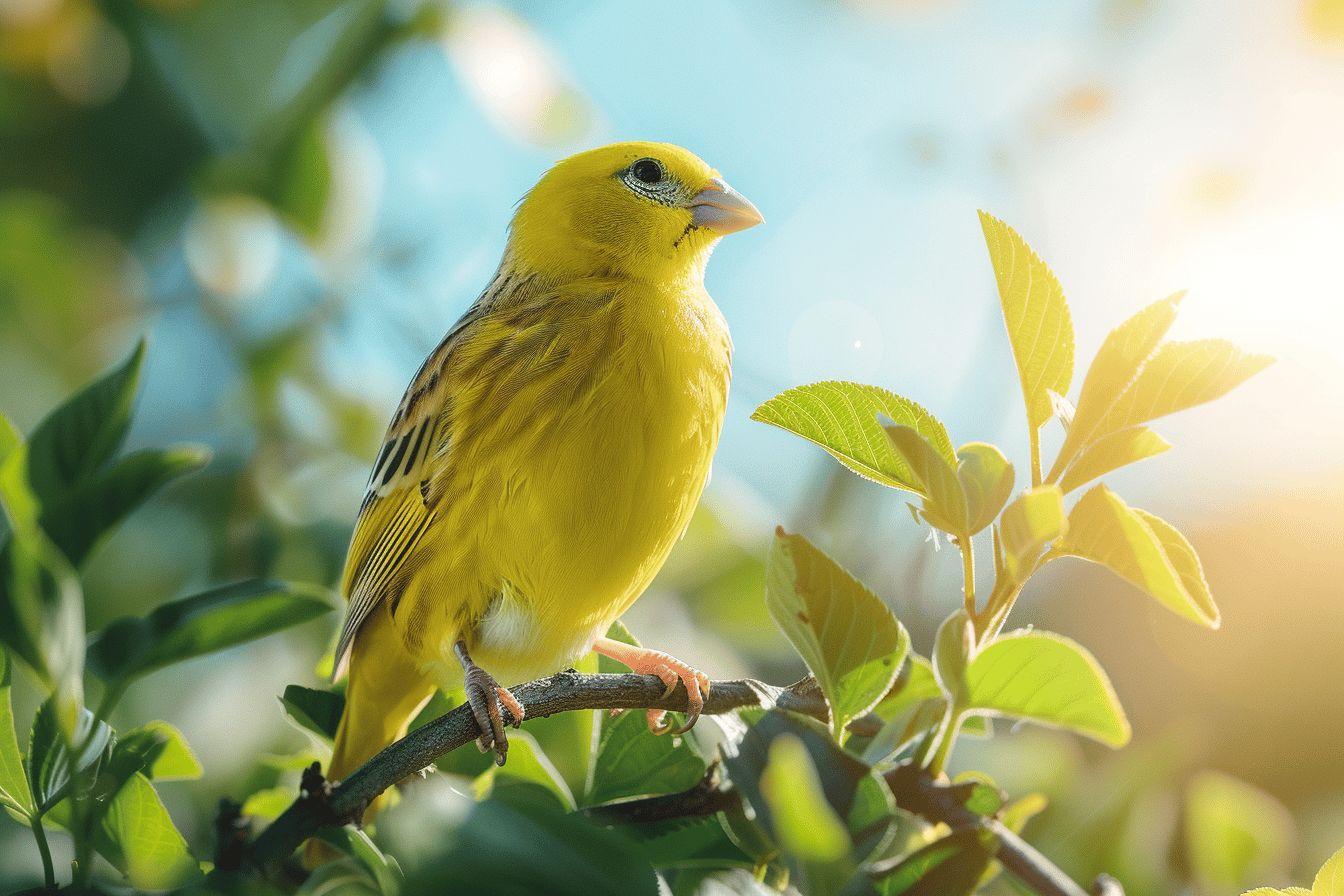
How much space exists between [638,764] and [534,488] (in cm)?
75

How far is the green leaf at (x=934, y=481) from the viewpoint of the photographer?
89 centimetres

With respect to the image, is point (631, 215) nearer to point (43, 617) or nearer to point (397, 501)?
point (397, 501)

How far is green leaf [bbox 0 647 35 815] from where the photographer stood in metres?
1.07

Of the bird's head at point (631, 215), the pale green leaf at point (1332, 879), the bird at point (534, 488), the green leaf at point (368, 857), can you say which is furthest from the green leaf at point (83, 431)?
the bird's head at point (631, 215)

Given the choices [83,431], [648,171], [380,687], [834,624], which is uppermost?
[648,171]

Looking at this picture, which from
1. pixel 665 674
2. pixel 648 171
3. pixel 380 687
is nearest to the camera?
pixel 665 674

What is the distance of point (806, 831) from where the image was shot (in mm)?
749

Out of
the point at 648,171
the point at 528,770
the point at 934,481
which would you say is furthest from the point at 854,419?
the point at 648,171

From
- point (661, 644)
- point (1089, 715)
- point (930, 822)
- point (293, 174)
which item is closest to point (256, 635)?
point (930, 822)

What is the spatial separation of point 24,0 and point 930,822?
3078 mm

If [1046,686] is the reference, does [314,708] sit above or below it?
below

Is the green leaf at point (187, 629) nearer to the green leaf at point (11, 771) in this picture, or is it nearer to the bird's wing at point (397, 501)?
the green leaf at point (11, 771)

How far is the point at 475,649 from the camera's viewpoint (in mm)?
2025

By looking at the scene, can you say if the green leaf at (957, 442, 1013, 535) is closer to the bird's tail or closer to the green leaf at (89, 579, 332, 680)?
the green leaf at (89, 579, 332, 680)
